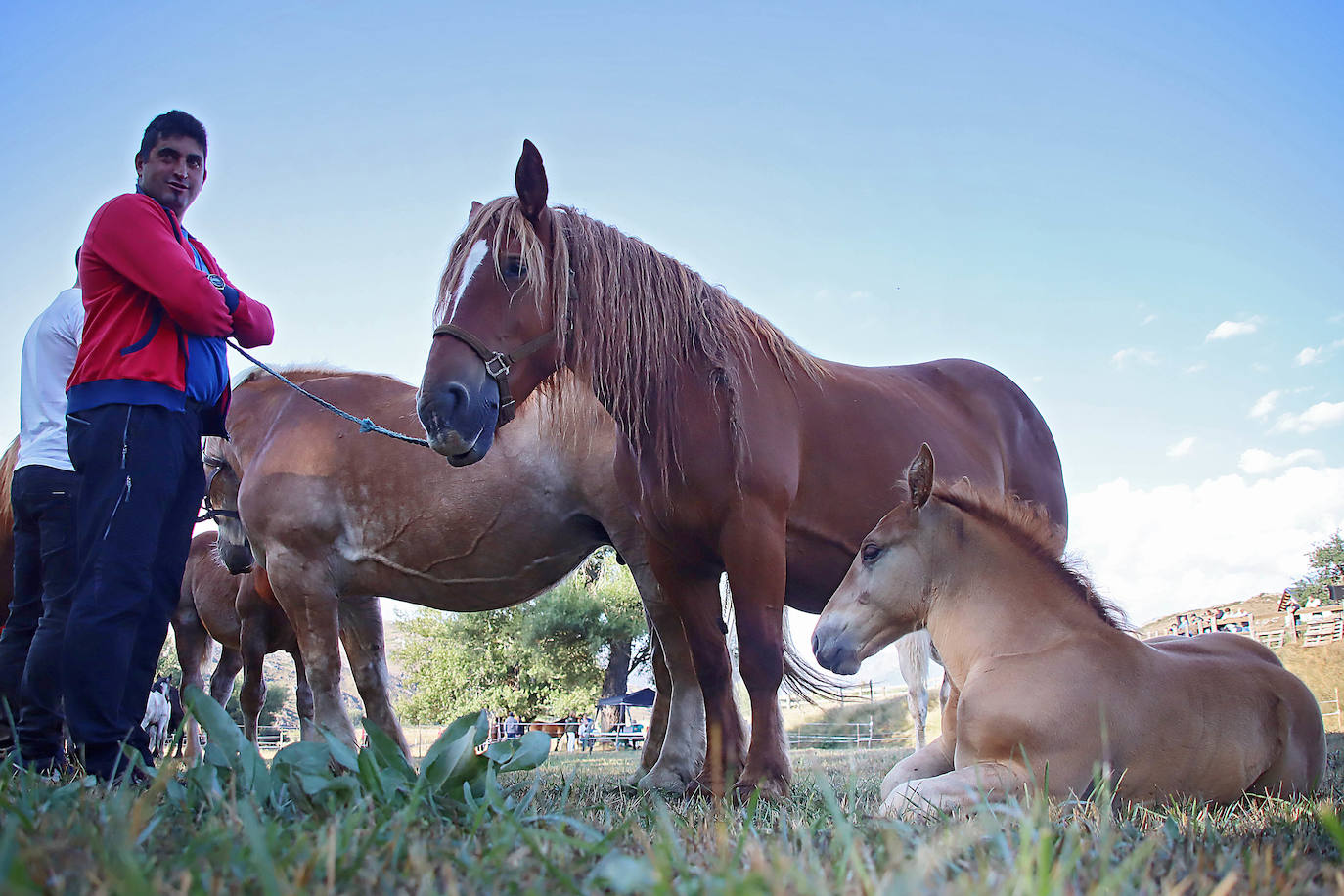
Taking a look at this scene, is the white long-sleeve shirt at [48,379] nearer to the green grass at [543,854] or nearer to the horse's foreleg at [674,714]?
the green grass at [543,854]

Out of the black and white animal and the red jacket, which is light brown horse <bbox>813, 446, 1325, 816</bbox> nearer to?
the red jacket

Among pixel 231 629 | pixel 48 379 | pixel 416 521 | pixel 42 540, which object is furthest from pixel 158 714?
pixel 42 540

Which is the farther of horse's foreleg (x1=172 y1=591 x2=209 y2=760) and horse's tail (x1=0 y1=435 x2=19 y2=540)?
horse's foreleg (x1=172 y1=591 x2=209 y2=760)

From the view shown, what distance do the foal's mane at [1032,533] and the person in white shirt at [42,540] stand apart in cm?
326

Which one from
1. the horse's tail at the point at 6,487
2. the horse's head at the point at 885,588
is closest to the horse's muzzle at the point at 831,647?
the horse's head at the point at 885,588

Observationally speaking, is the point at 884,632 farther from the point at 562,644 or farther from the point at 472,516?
the point at 562,644

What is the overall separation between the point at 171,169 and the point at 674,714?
11.2 feet

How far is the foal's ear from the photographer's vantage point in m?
3.45

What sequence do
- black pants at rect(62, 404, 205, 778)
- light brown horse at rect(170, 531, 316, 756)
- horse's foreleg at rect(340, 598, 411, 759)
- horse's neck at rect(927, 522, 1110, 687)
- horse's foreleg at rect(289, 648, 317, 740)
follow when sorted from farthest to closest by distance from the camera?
1. light brown horse at rect(170, 531, 316, 756)
2. horse's foreleg at rect(340, 598, 411, 759)
3. horse's foreleg at rect(289, 648, 317, 740)
4. horse's neck at rect(927, 522, 1110, 687)
5. black pants at rect(62, 404, 205, 778)

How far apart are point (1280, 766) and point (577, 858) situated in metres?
2.81

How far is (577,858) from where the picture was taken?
1.32 meters

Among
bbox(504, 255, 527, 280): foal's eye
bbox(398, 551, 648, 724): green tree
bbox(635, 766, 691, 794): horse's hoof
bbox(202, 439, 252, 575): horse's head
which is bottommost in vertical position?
bbox(398, 551, 648, 724): green tree

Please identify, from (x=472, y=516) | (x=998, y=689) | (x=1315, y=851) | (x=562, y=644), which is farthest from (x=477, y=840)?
(x=562, y=644)

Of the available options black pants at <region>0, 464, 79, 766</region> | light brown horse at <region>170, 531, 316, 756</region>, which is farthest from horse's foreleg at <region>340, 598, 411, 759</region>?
black pants at <region>0, 464, 79, 766</region>
